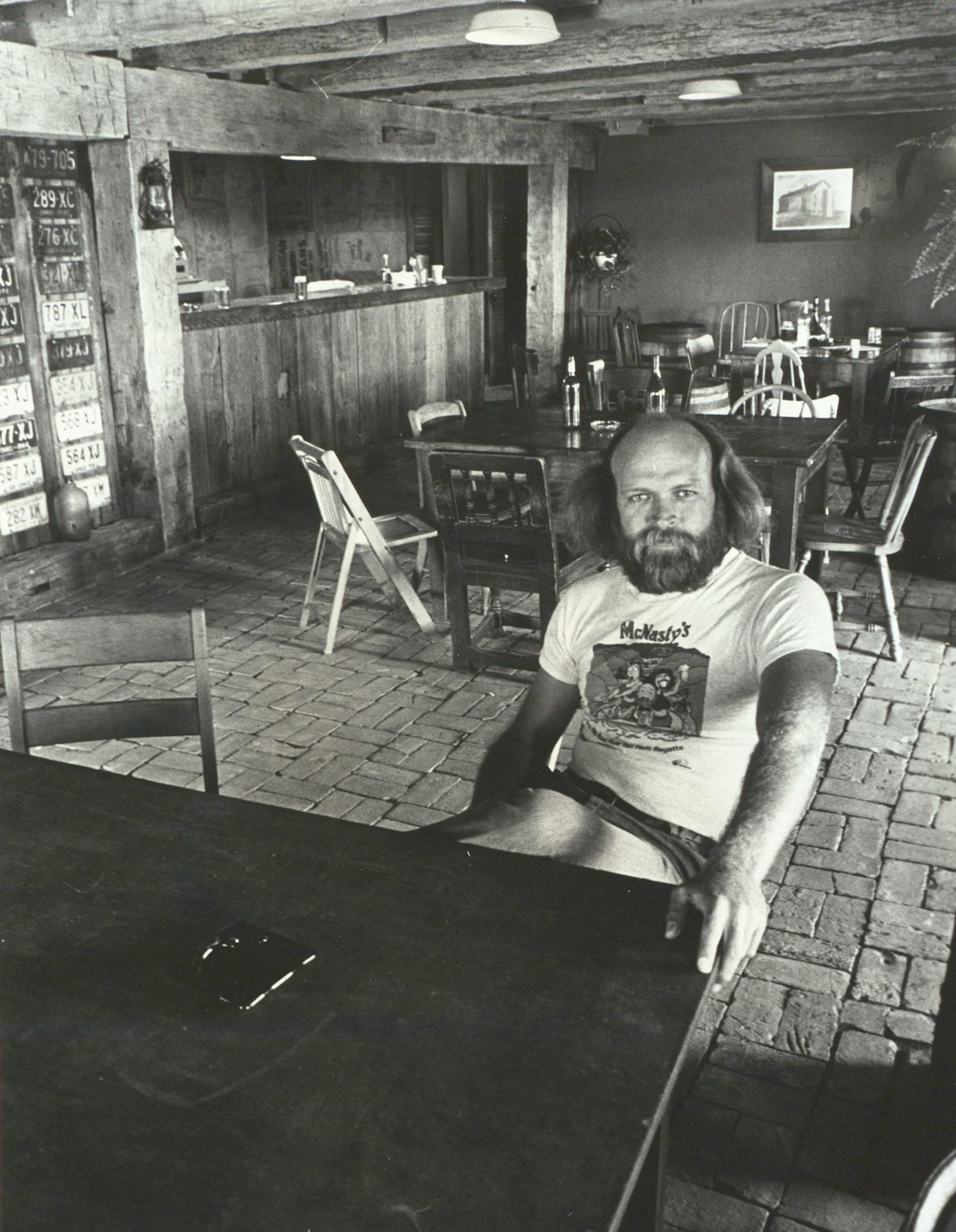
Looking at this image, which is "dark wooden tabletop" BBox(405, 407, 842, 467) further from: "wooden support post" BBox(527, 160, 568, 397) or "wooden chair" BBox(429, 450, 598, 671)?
"wooden support post" BBox(527, 160, 568, 397)

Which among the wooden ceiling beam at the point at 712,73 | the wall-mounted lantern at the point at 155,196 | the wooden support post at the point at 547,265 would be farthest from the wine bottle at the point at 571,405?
the wooden support post at the point at 547,265

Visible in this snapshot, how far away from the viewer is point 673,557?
226 centimetres

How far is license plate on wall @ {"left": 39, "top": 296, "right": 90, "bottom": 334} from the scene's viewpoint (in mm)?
5824

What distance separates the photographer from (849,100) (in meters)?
9.23

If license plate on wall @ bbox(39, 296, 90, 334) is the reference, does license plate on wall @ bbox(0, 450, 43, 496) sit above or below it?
below

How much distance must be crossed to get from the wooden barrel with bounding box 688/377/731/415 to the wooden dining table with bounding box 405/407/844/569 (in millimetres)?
482

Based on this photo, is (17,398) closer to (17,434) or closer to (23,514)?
(17,434)

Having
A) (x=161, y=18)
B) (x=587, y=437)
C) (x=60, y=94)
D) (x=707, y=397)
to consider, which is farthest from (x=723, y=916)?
(x=60, y=94)

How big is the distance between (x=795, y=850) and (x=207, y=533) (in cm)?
454

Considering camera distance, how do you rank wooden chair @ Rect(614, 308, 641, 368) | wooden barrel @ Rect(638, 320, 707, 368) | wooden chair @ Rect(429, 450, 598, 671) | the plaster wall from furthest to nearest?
the plaster wall, wooden barrel @ Rect(638, 320, 707, 368), wooden chair @ Rect(614, 308, 641, 368), wooden chair @ Rect(429, 450, 598, 671)

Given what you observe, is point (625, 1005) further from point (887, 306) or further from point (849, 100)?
point (887, 306)

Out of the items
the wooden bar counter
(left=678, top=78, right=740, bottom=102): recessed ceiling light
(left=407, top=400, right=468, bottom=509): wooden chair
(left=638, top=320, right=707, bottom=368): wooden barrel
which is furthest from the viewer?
(left=638, top=320, right=707, bottom=368): wooden barrel

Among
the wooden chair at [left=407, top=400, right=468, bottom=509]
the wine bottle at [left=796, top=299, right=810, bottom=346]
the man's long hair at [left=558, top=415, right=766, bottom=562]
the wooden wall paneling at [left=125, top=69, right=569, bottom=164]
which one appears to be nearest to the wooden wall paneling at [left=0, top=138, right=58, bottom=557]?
the wooden wall paneling at [left=125, top=69, right=569, bottom=164]

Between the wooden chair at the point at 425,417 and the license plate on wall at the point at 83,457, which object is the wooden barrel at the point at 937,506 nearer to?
the wooden chair at the point at 425,417
